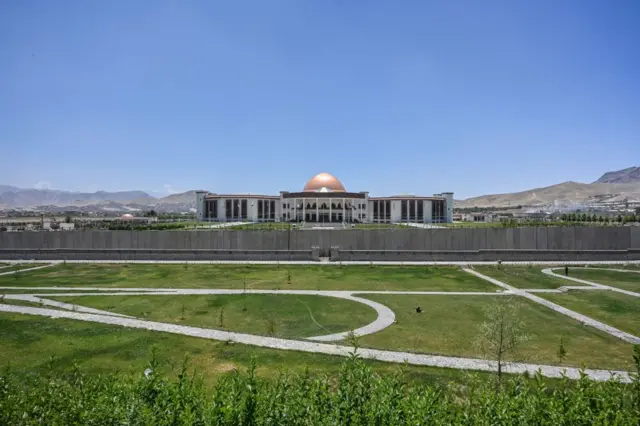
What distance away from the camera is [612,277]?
2791 cm

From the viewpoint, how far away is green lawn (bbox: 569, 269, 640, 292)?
2484 cm

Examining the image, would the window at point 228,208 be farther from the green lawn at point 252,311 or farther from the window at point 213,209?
the green lawn at point 252,311

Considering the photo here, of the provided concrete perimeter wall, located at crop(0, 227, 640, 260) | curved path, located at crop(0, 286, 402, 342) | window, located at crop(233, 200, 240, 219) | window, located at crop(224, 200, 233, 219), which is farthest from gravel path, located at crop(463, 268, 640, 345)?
window, located at crop(224, 200, 233, 219)

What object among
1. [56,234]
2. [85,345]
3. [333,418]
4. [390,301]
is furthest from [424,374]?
[56,234]

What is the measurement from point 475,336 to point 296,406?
11.3 meters

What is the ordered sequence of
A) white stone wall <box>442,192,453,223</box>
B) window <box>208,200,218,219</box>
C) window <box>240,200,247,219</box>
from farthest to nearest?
white stone wall <box>442,192,453,223</box> → window <box>208,200,218,219</box> → window <box>240,200,247,219</box>

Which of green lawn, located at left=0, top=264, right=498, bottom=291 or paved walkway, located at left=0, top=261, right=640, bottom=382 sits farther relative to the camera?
green lawn, located at left=0, top=264, right=498, bottom=291

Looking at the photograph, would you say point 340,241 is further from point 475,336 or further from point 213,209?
point 213,209

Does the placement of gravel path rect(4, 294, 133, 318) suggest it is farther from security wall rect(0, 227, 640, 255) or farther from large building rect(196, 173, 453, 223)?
large building rect(196, 173, 453, 223)

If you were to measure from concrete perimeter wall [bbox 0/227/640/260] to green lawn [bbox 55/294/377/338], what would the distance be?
570 inches

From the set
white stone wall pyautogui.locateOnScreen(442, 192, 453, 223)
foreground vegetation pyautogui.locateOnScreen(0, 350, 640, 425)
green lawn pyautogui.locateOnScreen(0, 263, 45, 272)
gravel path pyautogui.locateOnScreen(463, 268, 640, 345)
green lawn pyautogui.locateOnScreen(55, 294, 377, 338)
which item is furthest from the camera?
white stone wall pyautogui.locateOnScreen(442, 192, 453, 223)

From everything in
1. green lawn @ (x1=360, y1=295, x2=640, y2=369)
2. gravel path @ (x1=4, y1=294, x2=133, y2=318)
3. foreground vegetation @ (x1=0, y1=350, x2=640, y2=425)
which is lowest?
green lawn @ (x1=360, y1=295, x2=640, y2=369)

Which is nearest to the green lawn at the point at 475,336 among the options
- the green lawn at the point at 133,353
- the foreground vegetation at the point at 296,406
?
the green lawn at the point at 133,353

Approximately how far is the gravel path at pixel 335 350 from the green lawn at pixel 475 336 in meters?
0.61
